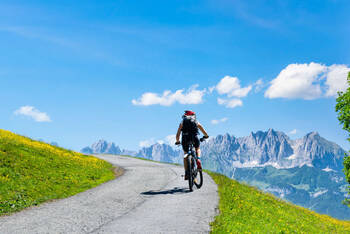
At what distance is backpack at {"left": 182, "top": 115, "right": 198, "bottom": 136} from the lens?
1241 cm

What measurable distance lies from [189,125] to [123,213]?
15.3 ft

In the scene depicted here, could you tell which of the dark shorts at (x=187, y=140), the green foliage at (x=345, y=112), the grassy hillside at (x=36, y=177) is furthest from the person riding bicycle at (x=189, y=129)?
the green foliage at (x=345, y=112)

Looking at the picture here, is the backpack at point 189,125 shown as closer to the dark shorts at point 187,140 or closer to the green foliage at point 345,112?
the dark shorts at point 187,140

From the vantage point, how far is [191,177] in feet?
42.6

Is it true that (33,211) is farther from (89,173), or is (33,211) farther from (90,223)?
(89,173)

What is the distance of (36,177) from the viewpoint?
569 inches

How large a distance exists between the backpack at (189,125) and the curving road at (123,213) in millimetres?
2591

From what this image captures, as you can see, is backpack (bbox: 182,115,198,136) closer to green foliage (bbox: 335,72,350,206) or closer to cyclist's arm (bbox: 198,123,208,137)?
cyclist's arm (bbox: 198,123,208,137)

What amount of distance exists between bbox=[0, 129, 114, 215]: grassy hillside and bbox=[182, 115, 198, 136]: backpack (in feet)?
18.8

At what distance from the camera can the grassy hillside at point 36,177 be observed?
1130 cm

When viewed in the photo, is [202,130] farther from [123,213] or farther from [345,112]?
[345,112]

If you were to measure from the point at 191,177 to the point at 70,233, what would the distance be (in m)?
6.59

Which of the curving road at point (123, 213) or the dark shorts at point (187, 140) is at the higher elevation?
the dark shorts at point (187, 140)

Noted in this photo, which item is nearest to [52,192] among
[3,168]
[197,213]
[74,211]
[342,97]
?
[3,168]
